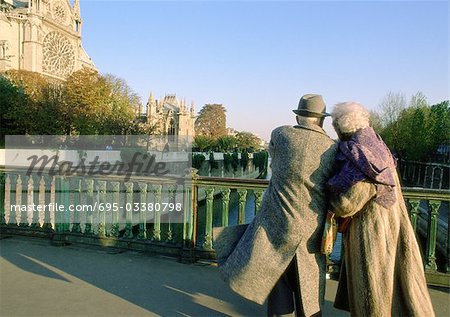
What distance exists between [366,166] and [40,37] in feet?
211

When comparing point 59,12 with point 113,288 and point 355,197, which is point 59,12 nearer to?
point 113,288

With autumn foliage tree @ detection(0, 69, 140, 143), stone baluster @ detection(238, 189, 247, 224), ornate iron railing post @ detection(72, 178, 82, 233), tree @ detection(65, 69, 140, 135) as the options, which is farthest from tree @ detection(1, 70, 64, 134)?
stone baluster @ detection(238, 189, 247, 224)

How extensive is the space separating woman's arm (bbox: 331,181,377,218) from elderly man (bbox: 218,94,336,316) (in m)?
0.19

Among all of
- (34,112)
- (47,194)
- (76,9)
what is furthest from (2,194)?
(76,9)

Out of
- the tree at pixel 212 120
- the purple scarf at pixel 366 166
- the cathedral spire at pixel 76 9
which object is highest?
the cathedral spire at pixel 76 9

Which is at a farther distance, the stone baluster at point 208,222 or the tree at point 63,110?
the tree at point 63,110

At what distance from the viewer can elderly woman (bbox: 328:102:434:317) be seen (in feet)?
8.16

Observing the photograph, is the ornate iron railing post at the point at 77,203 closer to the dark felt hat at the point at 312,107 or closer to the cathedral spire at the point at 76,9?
the dark felt hat at the point at 312,107

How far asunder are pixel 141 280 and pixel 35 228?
2.67 meters

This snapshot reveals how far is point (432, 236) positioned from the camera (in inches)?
173

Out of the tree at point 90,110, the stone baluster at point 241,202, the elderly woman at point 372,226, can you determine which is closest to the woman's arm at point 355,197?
the elderly woman at point 372,226

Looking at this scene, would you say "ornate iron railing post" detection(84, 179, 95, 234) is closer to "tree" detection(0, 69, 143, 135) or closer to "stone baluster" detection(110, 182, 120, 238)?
"stone baluster" detection(110, 182, 120, 238)

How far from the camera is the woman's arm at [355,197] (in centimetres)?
248

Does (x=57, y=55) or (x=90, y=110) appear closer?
(x=90, y=110)
